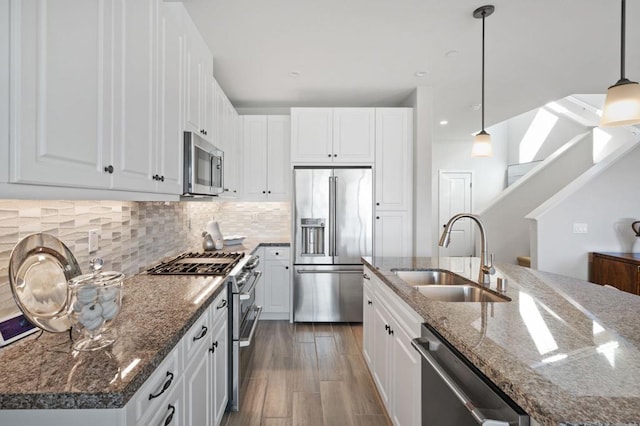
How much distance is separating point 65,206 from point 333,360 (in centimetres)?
231

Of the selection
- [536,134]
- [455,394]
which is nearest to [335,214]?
[455,394]

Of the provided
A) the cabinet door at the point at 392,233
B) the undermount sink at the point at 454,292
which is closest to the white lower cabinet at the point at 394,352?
the undermount sink at the point at 454,292

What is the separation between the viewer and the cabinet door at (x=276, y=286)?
3.81 metres

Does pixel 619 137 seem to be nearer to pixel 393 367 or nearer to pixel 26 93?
pixel 393 367

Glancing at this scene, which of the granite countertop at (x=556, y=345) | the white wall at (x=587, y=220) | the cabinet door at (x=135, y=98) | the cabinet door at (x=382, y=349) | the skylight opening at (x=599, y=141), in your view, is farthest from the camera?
the skylight opening at (x=599, y=141)

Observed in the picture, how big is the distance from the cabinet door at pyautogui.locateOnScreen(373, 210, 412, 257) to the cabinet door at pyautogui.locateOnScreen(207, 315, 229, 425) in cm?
216

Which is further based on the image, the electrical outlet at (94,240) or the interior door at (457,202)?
the interior door at (457,202)

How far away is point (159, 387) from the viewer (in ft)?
3.41

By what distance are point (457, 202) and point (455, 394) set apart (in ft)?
23.3

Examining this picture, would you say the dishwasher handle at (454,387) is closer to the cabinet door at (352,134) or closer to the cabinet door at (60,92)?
the cabinet door at (60,92)

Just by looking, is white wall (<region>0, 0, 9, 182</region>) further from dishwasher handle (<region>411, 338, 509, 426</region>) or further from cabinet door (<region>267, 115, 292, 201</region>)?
cabinet door (<region>267, 115, 292, 201</region>)

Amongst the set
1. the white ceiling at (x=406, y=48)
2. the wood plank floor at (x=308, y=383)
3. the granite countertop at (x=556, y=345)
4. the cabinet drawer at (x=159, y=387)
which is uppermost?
the white ceiling at (x=406, y=48)

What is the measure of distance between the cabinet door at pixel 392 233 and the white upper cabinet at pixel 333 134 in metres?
0.78

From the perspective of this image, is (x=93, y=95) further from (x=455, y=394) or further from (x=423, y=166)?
(x=423, y=166)
